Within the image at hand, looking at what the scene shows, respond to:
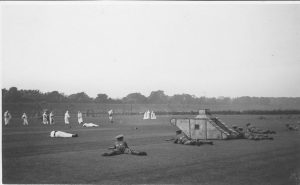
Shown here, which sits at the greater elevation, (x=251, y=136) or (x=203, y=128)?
(x=203, y=128)

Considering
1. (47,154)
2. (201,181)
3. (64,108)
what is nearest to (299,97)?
(201,181)

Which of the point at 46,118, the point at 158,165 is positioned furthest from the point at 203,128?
the point at 46,118

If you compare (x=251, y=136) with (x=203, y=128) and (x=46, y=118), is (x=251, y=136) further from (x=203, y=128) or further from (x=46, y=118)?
(x=46, y=118)

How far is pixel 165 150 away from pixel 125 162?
2564 millimetres

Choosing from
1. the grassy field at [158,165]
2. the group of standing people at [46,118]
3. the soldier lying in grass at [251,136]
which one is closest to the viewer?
the grassy field at [158,165]

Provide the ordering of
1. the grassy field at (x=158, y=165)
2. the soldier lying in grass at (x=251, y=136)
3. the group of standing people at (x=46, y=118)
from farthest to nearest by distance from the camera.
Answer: the group of standing people at (x=46, y=118)
the soldier lying in grass at (x=251, y=136)
the grassy field at (x=158, y=165)

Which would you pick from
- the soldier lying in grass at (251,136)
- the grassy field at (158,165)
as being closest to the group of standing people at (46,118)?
the grassy field at (158,165)

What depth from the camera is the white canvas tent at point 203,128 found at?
14938 mm

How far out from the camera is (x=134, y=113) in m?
54.2

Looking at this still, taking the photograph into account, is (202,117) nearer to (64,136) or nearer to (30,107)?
(64,136)

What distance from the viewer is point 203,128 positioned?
49.3 ft

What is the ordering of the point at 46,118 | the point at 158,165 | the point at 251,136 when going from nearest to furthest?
the point at 158,165 → the point at 251,136 → the point at 46,118

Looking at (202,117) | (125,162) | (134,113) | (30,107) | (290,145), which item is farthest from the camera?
(134,113)

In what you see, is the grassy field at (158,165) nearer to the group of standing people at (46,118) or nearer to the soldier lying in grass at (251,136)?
the soldier lying in grass at (251,136)
